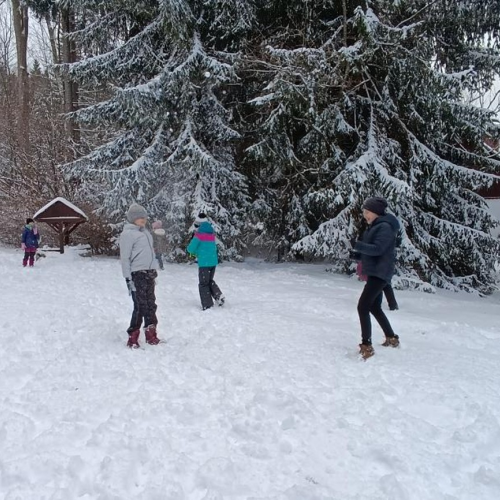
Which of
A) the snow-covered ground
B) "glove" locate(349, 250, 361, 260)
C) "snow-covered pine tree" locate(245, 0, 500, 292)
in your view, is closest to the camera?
the snow-covered ground

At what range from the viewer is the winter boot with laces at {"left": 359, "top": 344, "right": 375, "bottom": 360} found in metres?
5.41

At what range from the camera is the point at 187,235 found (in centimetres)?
1448

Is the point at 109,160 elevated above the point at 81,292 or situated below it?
above

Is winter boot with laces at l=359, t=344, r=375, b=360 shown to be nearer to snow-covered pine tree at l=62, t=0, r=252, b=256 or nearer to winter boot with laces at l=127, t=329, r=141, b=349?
winter boot with laces at l=127, t=329, r=141, b=349

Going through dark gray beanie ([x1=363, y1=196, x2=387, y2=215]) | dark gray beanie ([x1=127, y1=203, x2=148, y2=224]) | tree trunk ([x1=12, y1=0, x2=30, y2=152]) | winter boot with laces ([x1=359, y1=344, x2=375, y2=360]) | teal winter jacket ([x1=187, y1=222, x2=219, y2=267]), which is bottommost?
winter boot with laces ([x1=359, y1=344, x2=375, y2=360])

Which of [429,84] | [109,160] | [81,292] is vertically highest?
[429,84]

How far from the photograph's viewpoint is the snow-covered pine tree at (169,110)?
13.6 meters

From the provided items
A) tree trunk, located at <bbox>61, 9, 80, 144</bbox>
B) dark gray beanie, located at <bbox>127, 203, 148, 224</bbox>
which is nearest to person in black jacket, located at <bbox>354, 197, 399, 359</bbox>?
dark gray beanie, located at <bbox>127, 203, 148, 224</bbox>

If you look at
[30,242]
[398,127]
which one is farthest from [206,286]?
[398,127]

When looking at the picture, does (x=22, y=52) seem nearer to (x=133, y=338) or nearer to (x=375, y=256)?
(x=133, y=338)

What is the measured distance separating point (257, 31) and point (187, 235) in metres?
6.52

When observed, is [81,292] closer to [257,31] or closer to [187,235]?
[187,235]

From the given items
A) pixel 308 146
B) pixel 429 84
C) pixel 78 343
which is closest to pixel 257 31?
pixel 308 146

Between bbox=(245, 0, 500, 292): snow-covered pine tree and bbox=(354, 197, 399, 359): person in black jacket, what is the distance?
6.02m
